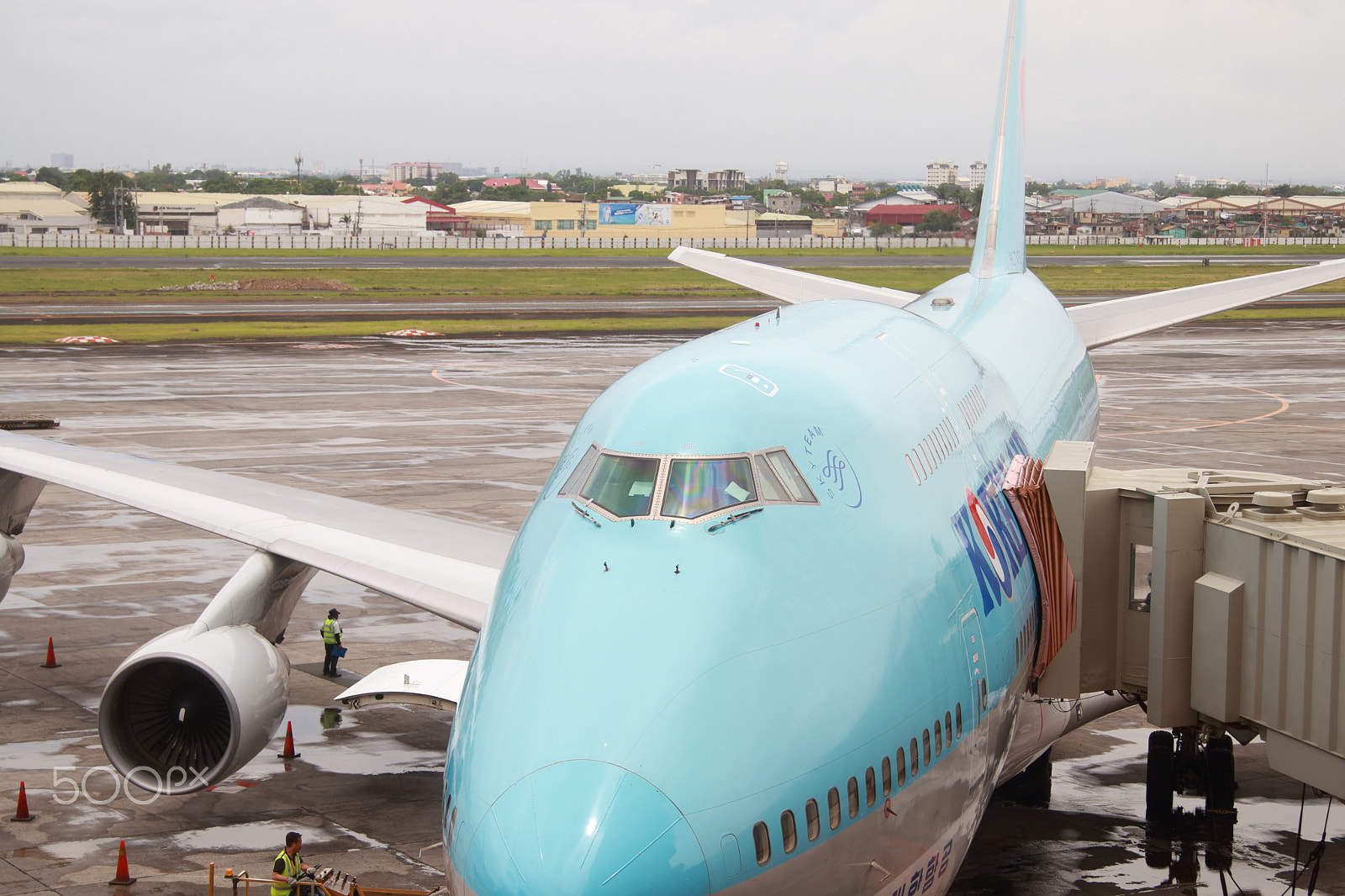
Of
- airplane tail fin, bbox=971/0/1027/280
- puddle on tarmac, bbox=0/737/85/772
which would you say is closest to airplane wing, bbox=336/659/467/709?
puddle on tarmac, bbox=0/737/85/772

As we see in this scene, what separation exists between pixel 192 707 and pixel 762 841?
32.5 ft

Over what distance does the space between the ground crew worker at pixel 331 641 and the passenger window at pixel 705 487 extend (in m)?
15.1

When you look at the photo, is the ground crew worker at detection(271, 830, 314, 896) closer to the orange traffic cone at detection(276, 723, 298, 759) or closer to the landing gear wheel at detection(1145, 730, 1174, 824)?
the orange traffic cone at detection(276, 723, 298, 759)

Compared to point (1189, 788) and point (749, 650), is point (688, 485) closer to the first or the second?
point (749, 650)

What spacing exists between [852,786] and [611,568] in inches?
80.6

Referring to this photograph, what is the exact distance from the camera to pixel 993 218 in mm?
31344

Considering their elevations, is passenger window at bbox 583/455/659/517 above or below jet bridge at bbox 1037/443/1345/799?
above

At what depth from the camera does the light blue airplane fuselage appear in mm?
7898

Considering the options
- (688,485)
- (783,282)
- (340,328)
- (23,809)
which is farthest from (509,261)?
(688,485)

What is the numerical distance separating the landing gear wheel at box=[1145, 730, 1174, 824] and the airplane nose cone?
12441 millimetres

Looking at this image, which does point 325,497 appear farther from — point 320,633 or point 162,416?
point 162,416

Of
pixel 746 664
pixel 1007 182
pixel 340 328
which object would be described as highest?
pixel 1007 182

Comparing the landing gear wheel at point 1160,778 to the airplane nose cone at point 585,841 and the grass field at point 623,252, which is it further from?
the grass field at point 623,252

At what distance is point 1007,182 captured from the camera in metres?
32.6
